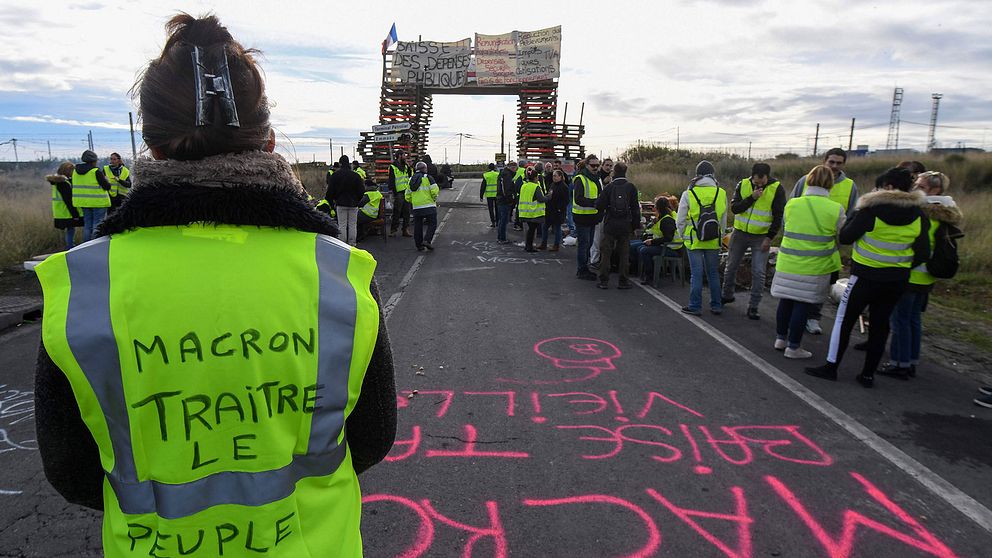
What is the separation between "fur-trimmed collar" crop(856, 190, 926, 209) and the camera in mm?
4988

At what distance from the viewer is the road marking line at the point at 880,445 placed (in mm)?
3303

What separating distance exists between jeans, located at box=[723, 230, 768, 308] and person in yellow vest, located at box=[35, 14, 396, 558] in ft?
23.2

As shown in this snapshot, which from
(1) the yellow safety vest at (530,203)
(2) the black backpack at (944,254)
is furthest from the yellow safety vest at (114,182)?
(2) the black backpack at (944,254)

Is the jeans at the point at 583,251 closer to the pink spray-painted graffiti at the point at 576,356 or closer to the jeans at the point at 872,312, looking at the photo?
the pink spray-painted graffiti at the point at 576,356

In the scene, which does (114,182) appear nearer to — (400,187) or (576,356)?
(400,187)

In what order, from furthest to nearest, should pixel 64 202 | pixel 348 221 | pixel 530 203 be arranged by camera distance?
pixel 530 203 → pixel 348 221 → pixel 64 202

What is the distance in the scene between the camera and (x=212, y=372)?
119cm

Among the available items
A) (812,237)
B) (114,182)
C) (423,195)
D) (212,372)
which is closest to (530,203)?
(423,195)

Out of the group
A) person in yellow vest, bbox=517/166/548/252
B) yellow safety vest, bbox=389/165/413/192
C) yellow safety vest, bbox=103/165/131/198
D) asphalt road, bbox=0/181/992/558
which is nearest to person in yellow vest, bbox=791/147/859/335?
asphalt road, bbox=0/181/992/558

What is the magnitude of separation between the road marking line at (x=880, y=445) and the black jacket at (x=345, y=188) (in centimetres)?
720

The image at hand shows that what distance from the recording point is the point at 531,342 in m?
6.27

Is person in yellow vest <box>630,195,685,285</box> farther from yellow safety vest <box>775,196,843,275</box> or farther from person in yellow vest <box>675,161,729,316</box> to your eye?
yellow safety vest <box>775,196,843,275</box>

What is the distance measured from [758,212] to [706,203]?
0.62m

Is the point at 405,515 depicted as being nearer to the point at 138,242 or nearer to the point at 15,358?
the point at 138,242
